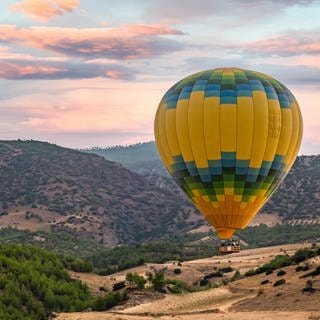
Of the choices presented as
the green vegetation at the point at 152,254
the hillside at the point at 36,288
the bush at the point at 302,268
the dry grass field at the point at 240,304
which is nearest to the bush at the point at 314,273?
the dry grass field at the point at 240,304

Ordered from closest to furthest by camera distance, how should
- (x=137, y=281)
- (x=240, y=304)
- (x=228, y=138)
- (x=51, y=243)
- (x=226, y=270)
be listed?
(x=240, y=304) < (x=228, y=138) < (x=137, y=281) < (x=226, y=270) < (x=51, y=243)

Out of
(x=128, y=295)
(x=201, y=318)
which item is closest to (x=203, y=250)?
(x=128, y=295)

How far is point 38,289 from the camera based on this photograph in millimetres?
79000

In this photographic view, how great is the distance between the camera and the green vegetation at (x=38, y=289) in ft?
233

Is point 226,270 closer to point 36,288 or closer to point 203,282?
point 203,282

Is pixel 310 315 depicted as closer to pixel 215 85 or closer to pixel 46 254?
pixel 215 85

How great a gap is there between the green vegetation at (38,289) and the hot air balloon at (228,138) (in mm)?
12902

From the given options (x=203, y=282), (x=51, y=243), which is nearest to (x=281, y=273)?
(x=203, y=282)

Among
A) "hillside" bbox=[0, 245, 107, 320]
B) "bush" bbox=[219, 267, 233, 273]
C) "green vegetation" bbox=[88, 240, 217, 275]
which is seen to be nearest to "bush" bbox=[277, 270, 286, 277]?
"hillside" bbox=[0, 245, 107, 320]

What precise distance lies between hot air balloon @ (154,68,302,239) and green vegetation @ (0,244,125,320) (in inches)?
508

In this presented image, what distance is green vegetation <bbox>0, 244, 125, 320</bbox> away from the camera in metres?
71.1

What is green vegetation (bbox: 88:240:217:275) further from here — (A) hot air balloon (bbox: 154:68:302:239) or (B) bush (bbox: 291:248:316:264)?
(B) bush (bbox: 291:248:316:264)

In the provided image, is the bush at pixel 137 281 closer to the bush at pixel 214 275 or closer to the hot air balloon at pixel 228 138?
the hot air balloon at pixel 228 138

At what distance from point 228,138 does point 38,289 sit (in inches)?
949
